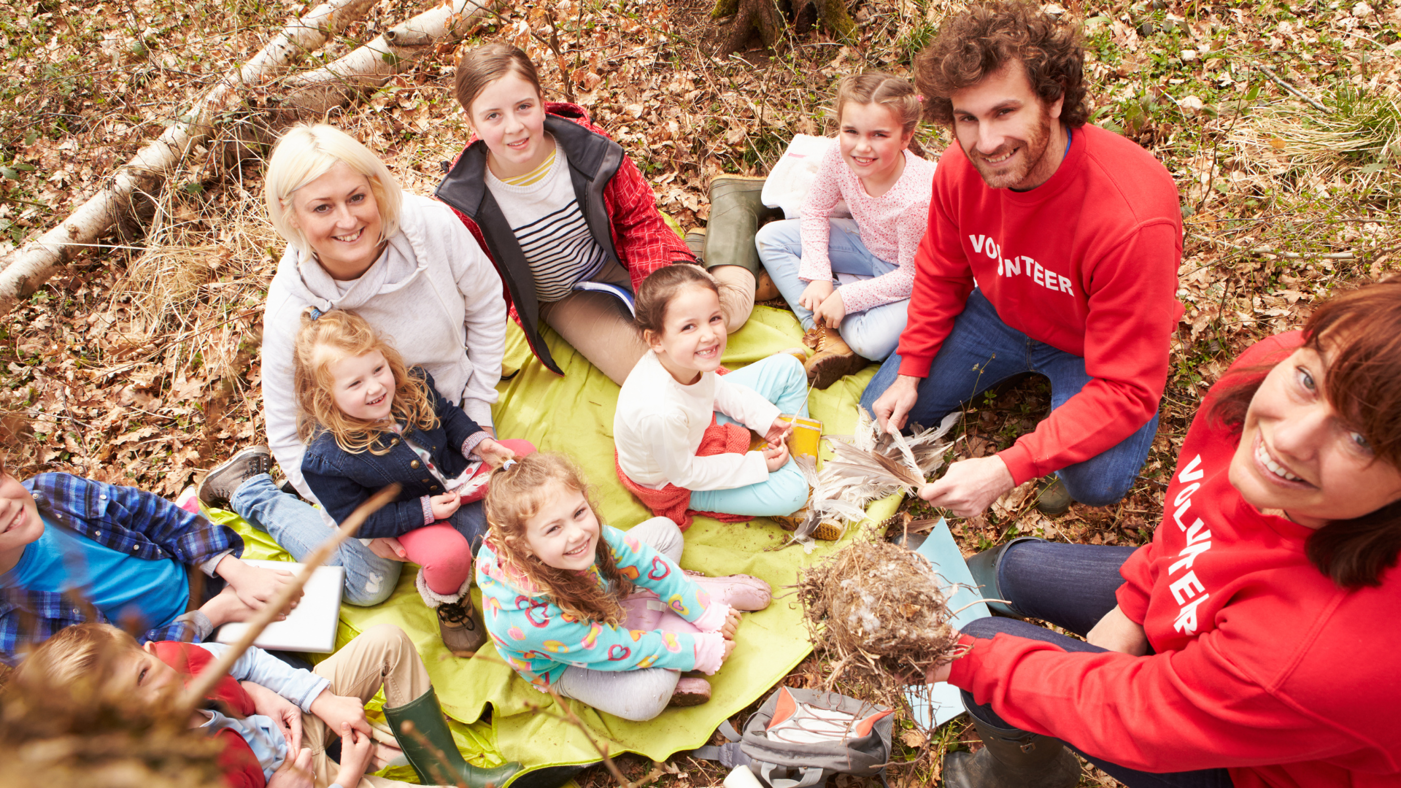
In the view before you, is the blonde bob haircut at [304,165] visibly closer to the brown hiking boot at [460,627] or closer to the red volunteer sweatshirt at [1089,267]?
the brown hiking boot at [460,627]

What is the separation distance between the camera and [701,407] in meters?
3.23

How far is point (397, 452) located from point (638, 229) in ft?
5.28

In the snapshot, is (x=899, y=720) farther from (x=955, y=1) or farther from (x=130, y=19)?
(x=130, y=19)

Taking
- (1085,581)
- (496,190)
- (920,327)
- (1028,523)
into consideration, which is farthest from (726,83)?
(1085,581)

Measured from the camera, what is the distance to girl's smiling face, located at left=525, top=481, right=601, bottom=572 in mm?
2412

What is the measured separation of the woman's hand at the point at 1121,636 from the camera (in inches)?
85.9

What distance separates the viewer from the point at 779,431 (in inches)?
138

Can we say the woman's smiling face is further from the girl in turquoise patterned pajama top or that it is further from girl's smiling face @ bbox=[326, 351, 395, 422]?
girl's smiling face @ bbox=[326, 351, 395, 422]

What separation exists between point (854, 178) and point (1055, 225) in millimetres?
1346

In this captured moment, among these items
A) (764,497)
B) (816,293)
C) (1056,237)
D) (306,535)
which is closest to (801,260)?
(816,293)

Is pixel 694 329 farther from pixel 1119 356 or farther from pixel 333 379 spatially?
pixel 1119 356

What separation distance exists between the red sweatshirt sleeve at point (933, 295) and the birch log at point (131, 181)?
4885mm

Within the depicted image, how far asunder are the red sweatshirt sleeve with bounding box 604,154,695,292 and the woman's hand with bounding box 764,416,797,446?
0.97m

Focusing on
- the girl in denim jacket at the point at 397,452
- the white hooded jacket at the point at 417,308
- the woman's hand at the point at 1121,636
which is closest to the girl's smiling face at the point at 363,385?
the girl in denim jacket at the point at 397,452
